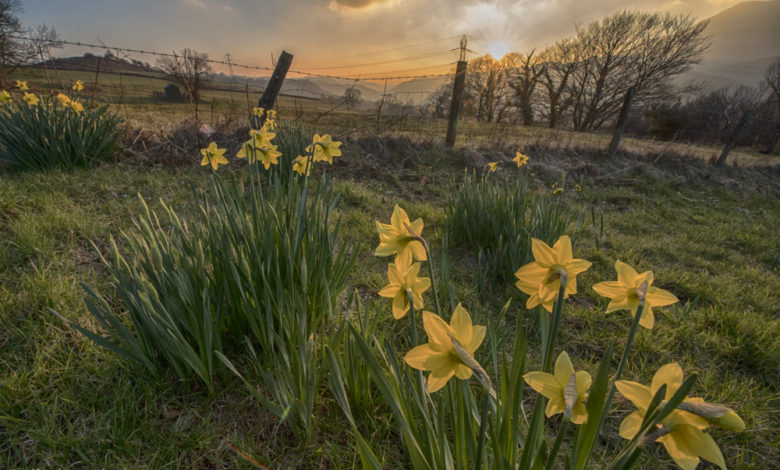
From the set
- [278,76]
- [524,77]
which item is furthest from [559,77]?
[278,76]

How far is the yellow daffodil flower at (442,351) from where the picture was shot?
56cm

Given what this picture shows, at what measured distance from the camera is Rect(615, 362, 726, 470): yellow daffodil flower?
0.42m

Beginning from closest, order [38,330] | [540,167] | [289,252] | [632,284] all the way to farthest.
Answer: [632,284] < [289,252] < [38,330] < [540,167]

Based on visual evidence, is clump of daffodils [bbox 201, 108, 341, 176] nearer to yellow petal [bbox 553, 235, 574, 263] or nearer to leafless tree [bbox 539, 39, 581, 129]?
yellow petal [bbox 553, 235, 574, 263]

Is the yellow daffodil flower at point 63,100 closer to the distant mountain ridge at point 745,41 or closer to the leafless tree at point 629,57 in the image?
the leafless tree at point 629,57

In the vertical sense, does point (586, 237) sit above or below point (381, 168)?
below

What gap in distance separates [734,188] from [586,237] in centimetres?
613

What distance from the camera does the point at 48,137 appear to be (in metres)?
3.45

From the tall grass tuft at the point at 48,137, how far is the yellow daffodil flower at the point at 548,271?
485cm

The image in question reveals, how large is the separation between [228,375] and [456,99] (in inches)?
233

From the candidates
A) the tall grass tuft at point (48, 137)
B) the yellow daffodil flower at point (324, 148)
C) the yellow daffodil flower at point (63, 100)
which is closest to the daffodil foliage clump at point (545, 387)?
the yellow daffodil flower at point (324, 148)

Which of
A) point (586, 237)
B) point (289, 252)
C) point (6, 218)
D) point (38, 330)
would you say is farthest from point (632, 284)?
point (6, 218)

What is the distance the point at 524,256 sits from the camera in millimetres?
2104

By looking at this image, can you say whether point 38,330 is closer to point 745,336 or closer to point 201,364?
point 201,364
